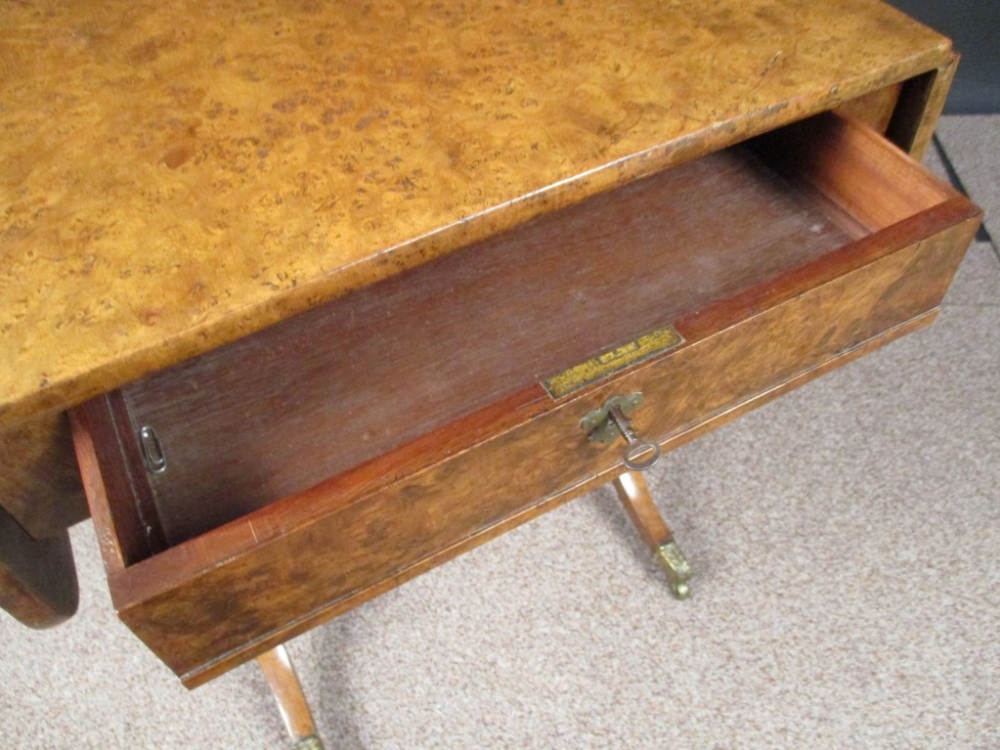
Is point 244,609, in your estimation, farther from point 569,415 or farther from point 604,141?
point 604,141

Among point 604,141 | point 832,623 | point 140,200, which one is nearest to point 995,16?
point 832,623

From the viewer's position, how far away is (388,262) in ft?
1.87

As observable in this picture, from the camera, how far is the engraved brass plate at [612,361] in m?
0.56

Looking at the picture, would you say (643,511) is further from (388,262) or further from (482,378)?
(388,262)

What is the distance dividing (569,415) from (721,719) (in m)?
0.56

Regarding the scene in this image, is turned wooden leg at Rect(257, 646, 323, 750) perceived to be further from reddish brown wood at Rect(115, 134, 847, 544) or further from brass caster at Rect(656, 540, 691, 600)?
brass caster at Rect(656, 540, 691, 600)

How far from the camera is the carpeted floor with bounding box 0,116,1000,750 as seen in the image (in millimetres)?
940

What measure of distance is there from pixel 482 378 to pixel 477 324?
0.23 feet

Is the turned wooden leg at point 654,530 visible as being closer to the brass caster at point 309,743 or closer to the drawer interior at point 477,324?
the drawer interior at point 477,324

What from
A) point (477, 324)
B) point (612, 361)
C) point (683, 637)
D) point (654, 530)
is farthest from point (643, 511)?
point (612, 361)

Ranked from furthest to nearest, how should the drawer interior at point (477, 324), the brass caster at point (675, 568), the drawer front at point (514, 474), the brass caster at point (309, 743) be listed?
the brass caster at point (675, 568) → the brass caster at point (309, 743) → the drawer interior at point (477, 324) → the drawer front at point (514, 474)

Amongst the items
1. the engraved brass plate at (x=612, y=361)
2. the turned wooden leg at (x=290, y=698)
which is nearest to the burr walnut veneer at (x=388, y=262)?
the engraved brass plate at (x=612, y=361)

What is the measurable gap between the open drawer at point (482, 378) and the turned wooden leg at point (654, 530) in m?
0.31

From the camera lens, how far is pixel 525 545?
3.58 ft
